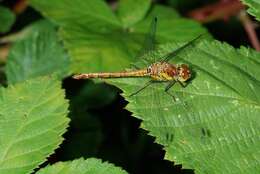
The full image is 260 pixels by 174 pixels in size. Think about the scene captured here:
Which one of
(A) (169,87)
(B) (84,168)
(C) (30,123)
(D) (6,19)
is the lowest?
(B) (84,168)

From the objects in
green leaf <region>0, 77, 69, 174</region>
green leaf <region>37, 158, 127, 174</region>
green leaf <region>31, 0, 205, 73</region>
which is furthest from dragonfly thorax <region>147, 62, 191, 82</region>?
green leaf <region>37, 158, 127, 174</region>

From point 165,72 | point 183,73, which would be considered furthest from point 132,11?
point 183,73

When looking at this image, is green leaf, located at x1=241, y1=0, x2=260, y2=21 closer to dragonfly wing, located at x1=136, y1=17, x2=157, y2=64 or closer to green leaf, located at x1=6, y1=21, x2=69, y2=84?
dragonfly wing, located at x1=136, y1=17, x2=157, y2=64

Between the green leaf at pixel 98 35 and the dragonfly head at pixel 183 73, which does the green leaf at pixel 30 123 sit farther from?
the green leaf at pixel 98 35

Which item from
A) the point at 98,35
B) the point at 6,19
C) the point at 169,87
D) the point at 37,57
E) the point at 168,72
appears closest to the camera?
the point at 169,87

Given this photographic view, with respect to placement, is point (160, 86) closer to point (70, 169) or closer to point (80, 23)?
point (70, 169)

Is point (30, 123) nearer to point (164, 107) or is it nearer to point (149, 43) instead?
point (164, 107)

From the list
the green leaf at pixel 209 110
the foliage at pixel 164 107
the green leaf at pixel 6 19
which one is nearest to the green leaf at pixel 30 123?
the foliage at pixel 164 107
